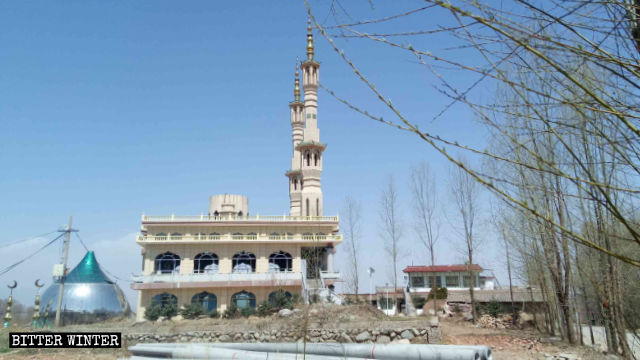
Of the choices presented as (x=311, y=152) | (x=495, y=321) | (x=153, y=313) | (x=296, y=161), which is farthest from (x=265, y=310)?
(x=296, y=161)

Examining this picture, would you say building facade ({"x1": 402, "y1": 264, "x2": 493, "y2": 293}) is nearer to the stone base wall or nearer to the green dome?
the stone base wall

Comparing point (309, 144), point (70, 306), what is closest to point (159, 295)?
point (70, 306)

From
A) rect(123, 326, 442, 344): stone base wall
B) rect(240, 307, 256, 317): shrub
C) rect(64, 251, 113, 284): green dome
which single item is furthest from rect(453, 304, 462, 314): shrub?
rect(64, 251, 113, 284): green dome

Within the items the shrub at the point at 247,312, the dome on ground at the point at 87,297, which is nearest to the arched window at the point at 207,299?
the shrub at the point at 247,312

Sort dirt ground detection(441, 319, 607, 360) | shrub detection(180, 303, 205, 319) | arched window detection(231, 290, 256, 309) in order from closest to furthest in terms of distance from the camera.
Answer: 1. dirt ground detection(441, 319, 607, 360)
2. shrub detection(180, 303, 205, 319)
3. arched window detection(231, 290, 256, 309)

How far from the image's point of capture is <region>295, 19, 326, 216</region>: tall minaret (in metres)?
28.2

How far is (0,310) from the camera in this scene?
2397 cm

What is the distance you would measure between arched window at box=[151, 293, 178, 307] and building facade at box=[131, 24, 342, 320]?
0.17ft

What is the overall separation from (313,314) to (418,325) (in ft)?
15.0

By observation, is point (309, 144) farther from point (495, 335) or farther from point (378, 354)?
point (378, 354)

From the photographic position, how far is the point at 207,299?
76.1ft

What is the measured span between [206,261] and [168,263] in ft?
7.07

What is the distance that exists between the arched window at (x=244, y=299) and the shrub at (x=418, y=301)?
1294 centimetres

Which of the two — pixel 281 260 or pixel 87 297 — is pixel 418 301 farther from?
pixel 87 297
